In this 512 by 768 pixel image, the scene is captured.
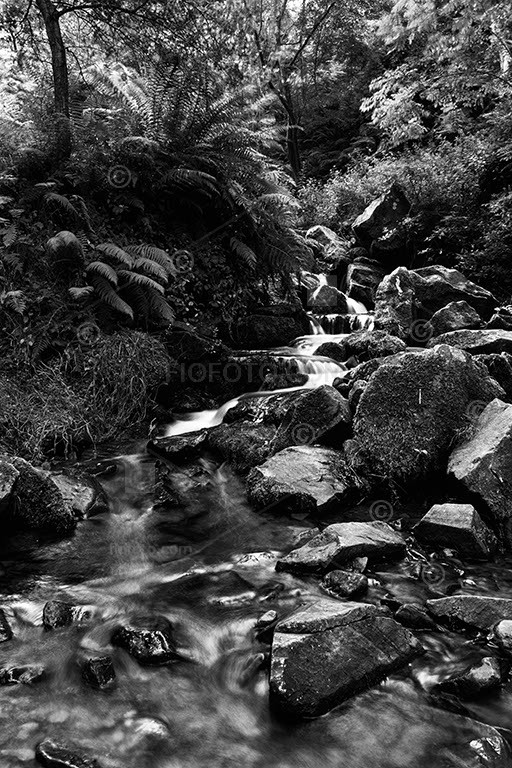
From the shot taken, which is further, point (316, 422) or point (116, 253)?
point (116, 253)

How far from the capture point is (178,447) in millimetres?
5590

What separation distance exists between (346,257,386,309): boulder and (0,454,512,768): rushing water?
317 inches

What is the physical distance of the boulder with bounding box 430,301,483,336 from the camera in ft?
27.6

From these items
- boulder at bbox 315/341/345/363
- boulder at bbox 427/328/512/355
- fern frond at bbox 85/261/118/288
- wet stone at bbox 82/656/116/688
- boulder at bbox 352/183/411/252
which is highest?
boulder at bbox 352/183/411/252

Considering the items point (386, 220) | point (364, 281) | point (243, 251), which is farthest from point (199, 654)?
point (386, 220)

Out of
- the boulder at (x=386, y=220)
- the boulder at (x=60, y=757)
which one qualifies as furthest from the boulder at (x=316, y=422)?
the boulder at (x=386, y=220)

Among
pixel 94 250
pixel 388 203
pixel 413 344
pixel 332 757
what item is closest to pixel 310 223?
pixel 388 203

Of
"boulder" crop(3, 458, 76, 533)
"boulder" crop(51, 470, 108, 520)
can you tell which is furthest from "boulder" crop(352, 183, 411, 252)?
"boulder" crop(3, 458, 76, 533)

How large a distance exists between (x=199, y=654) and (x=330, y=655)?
2.82 ft

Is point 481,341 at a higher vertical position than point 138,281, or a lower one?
lower

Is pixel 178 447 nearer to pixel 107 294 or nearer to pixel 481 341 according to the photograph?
pixel 107 294

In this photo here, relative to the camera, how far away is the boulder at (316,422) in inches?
209

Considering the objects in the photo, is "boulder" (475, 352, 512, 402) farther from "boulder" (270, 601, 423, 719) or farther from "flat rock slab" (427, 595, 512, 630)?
"boulder" (270, 601, 423, 719)

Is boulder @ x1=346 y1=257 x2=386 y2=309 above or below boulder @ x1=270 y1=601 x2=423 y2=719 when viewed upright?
above
